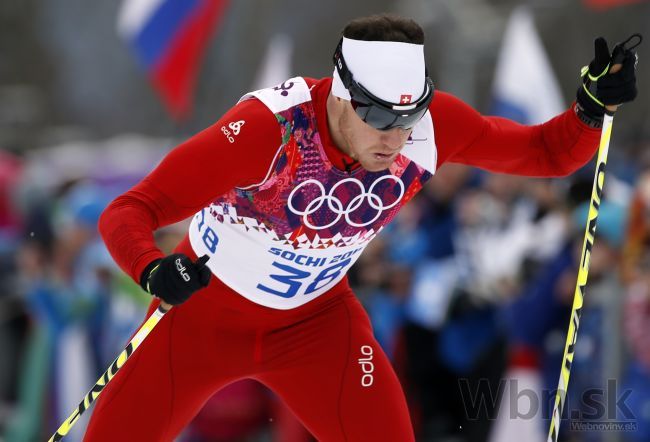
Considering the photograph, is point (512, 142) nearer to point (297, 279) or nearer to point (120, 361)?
point (297, 279)

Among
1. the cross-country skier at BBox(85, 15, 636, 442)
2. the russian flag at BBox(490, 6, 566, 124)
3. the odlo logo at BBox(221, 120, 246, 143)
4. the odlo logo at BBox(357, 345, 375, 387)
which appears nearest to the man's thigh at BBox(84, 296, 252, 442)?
the cross-country skier at BBox(85, 15, 636, 442)

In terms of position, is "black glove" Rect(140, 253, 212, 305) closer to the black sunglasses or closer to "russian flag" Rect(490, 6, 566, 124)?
the black sunglasses

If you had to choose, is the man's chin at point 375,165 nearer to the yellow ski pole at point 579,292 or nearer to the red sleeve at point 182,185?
the red sleeve at point 182,185

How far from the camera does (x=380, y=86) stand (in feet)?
11.5

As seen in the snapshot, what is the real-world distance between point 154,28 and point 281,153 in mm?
5675

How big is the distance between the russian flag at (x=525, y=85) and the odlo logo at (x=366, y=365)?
3.84m

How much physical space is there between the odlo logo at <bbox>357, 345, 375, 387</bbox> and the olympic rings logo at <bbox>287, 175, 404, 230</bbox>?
0.45 metres

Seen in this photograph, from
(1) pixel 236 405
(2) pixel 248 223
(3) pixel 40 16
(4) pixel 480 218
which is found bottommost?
(3) pixel 40 16

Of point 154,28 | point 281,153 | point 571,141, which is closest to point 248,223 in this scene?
point 281,153

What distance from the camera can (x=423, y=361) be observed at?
639 centimetres

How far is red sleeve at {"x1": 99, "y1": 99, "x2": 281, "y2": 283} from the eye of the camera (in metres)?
3.48

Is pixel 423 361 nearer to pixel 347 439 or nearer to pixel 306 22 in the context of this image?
pixel 347 439

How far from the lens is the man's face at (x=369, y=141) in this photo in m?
3.56

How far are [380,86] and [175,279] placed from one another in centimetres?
85
